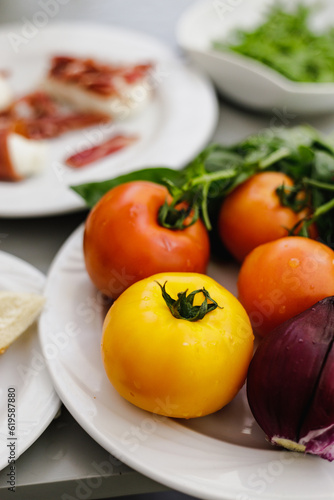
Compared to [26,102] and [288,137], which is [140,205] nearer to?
[288,137]

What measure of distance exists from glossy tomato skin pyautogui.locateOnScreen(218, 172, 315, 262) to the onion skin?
20 centimetres

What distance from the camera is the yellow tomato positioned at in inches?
21.0

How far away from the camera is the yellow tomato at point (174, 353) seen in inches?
21.0

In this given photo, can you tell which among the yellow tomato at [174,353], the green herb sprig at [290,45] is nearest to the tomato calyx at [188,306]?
the yellow tomato at [174,353]

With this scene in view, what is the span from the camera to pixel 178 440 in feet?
1.86

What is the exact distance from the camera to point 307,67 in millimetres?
1276

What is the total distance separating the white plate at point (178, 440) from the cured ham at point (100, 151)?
1.53ft

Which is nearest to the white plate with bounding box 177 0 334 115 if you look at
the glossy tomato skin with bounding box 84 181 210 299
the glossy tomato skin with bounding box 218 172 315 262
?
the glossy tomato skin with bounding box 218 172 315 262

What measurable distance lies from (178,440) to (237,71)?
0.87 m

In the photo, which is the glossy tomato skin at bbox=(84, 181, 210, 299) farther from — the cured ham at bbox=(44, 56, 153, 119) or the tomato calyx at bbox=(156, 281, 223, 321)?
the cured ham at bbox=(44, 56, 153, 119)

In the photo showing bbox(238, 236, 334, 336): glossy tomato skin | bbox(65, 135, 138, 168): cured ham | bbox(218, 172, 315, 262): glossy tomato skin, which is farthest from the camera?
bbox(65, 135, 138, 168): cured ham

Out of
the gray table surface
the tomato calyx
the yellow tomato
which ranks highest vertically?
the tomato calyx

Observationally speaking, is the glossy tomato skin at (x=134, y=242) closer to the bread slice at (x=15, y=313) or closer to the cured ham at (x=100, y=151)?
the bread slice at (x=15, y=313)

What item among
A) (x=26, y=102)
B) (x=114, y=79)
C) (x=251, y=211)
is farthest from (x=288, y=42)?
(x=251, y=211)
